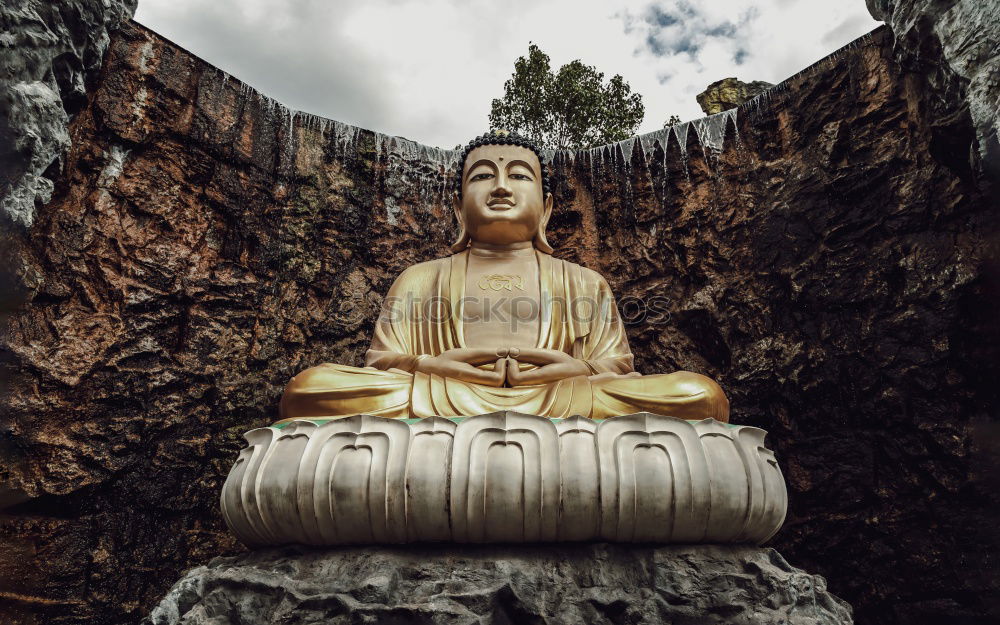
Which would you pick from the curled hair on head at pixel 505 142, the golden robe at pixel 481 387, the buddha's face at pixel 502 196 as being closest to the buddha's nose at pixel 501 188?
the buddha's face at pixel 502 196

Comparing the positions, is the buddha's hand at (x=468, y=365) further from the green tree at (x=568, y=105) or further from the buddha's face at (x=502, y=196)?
the green tree at (x=568, y=105)

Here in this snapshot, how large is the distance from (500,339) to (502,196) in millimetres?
1090

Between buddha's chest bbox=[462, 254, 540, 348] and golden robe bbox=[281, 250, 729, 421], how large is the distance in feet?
0.23

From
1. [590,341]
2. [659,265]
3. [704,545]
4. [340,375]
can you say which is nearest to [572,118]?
[659,265]

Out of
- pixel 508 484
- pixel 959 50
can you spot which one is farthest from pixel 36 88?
pixel 959 50

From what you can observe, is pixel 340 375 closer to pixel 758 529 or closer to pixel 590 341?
pixel 590 341

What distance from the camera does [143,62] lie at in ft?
18.2

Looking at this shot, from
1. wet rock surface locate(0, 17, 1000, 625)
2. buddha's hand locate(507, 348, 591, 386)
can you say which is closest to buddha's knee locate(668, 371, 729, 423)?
buddha's hand locate(507, 348, 591, 386)

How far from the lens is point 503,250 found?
16.4 feet

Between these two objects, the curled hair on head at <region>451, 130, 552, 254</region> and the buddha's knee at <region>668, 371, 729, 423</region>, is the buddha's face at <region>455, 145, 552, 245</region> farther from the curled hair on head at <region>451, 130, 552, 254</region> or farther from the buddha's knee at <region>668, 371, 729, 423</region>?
the buddha's knee at <region>668, 371, 729, 423</region>

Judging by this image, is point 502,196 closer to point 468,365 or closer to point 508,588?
point 468,365

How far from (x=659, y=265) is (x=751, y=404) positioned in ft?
5.26

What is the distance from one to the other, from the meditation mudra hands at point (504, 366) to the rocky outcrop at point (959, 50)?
8.84 ft

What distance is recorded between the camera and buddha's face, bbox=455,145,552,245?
4.87 m
